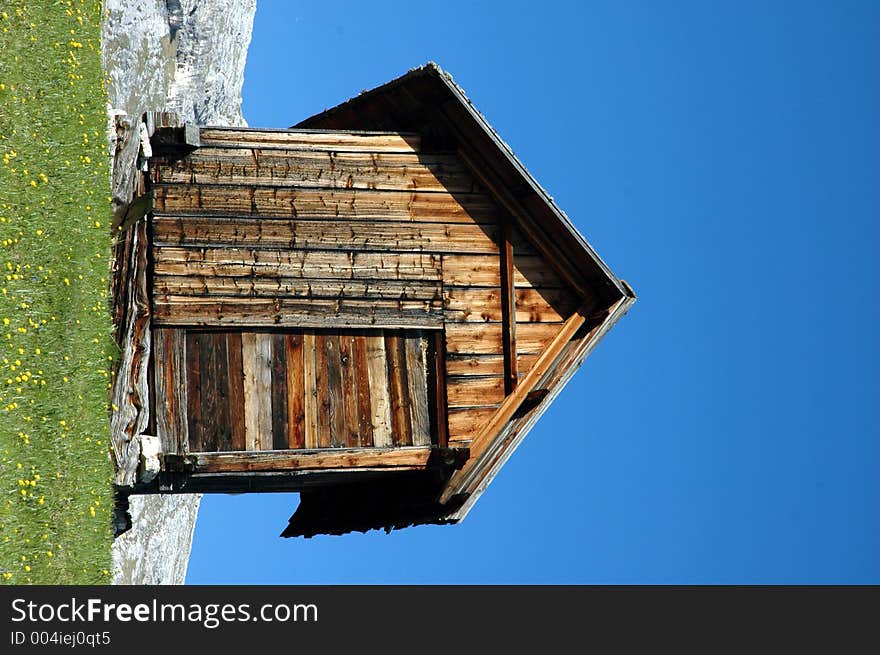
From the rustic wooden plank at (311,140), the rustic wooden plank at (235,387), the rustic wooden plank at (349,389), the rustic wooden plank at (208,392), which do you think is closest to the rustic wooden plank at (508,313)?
the rustic wooden plank at (311,140)

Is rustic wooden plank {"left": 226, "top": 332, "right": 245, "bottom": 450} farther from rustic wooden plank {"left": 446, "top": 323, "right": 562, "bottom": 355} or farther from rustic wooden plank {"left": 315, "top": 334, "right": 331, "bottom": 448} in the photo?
rustic wooden plank {"left": 446, "top": 323, "right": 562, "bottom": 355}

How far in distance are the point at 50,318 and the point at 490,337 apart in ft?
18.6

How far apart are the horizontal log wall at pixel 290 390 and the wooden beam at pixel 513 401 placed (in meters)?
0.66

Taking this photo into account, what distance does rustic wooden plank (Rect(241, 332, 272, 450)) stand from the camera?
14.3m

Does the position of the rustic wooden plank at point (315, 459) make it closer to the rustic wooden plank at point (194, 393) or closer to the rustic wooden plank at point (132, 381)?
the rustic wooden plank at point (194, 393)

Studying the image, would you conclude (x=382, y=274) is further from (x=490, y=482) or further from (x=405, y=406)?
(x=490, y=482)

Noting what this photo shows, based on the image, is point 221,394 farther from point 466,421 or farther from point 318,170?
point 466,421

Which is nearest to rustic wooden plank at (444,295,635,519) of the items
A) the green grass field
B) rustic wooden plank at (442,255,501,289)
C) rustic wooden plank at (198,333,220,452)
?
rustic wooden plank at (442,255,501,289)

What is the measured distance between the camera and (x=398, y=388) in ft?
49.0

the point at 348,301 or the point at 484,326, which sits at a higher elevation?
the point at 348,301

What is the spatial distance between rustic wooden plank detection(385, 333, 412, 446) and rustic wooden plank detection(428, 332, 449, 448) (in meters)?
0.38

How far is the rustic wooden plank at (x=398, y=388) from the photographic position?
48.9 ft

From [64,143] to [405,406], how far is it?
5.58 metres

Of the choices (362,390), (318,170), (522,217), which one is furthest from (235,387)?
(522,217)
